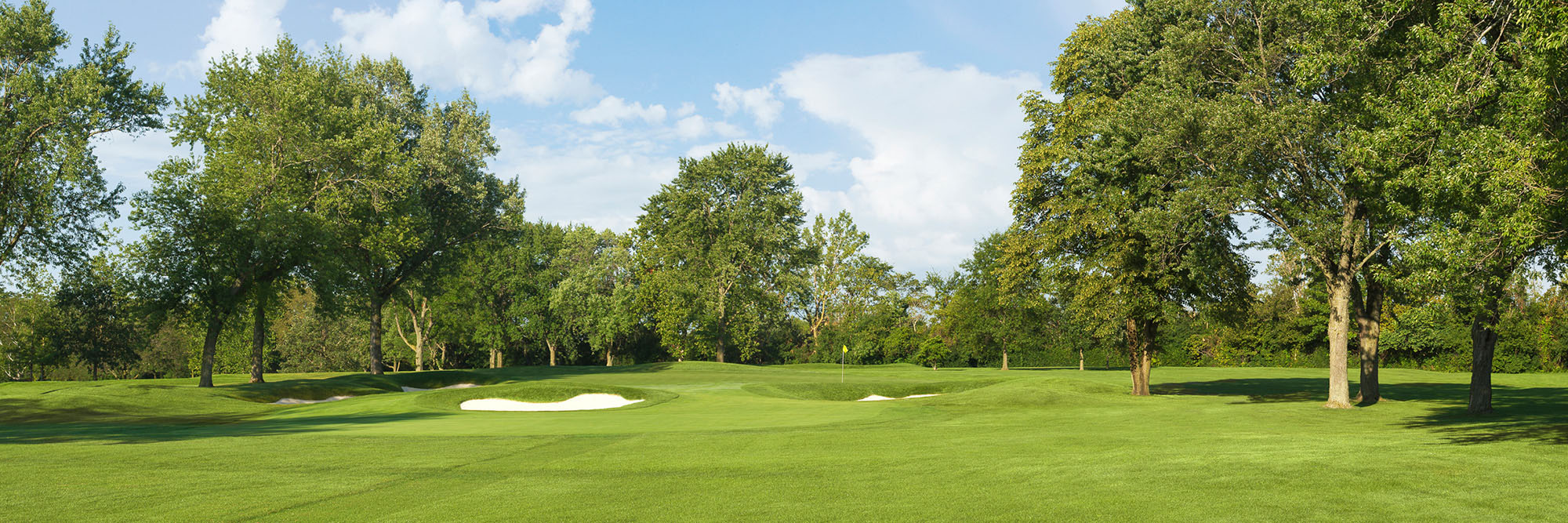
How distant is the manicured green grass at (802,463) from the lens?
908cm

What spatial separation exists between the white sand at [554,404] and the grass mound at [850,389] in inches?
262

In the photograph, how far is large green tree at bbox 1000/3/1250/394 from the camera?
24797 millimetres

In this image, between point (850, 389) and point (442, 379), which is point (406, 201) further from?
point (850, 389)

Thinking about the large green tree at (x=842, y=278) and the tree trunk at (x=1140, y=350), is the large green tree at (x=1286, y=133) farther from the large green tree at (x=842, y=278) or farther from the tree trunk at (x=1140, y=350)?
the large green tree at (x=842, y=278)

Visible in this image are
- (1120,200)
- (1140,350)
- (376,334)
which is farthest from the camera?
(376,334)

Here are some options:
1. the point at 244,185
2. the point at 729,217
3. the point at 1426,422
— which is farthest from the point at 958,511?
the point at 729,217

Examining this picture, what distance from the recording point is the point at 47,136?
3550cm

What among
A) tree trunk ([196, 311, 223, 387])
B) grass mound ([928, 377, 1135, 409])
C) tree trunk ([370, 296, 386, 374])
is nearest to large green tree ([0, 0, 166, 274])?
tree trunk ([196, 311, 223, 387])

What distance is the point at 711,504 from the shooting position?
956 cm

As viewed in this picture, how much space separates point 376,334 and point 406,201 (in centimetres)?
1028

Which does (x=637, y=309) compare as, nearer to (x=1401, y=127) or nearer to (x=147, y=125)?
(x=147, y=125)

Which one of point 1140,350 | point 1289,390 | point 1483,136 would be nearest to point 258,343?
point 1140,350

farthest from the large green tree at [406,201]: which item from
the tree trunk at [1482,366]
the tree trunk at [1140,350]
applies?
the tree trunk at [1482,366]

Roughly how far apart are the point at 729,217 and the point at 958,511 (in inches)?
2312
